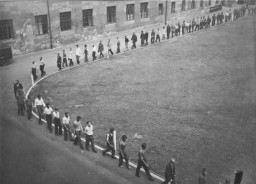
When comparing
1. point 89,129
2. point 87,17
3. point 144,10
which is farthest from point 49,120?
point 144,10

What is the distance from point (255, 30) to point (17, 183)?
32764 millimetres

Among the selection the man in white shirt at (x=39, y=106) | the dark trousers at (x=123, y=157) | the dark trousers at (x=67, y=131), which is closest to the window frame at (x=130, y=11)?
the man in white shirt at (x=39, y=106)

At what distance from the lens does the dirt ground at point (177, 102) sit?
1233cm

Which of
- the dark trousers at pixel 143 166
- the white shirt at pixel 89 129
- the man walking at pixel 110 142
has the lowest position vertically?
the dark trousers at pixel 143 166

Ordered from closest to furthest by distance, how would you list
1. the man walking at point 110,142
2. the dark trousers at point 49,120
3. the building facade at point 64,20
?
the man walking at point 110,142 → the dark trousers at point 49,120 → the building facade at point 64,20

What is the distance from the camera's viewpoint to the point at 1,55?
23141mm

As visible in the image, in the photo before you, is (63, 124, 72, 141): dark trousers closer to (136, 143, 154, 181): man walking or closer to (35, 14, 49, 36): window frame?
(136, 143, 154, 181): man walking

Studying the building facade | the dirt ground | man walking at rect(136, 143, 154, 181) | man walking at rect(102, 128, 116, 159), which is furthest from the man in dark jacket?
the building facade

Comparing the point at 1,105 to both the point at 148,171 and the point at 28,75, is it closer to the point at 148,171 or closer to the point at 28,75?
the point at 28,75

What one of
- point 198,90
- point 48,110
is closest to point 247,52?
point 198,90

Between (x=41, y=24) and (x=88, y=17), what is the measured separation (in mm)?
5345

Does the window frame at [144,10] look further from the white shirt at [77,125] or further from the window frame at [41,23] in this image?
the white shirt at [77,125]

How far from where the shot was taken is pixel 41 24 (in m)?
26.6

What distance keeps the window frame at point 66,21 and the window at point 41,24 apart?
5.40ft
